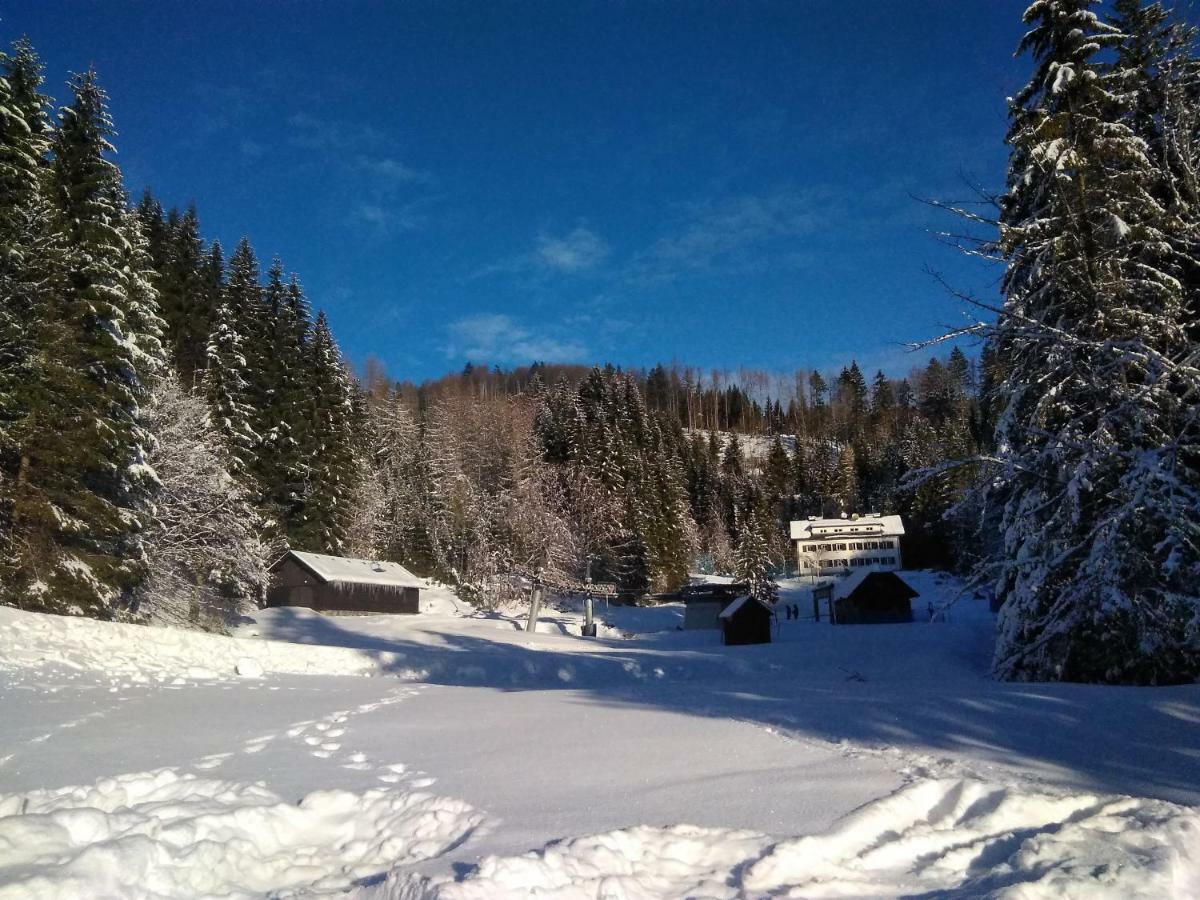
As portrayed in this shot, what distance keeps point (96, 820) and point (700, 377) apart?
153 meters

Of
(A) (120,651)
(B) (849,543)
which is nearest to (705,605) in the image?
(B) (849,543)

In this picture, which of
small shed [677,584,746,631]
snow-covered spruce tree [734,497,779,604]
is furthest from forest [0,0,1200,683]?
snow-covered spruce tree [734,497,779,604]

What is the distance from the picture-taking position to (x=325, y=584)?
40.3 metres

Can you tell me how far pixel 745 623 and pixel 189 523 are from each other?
25727mm

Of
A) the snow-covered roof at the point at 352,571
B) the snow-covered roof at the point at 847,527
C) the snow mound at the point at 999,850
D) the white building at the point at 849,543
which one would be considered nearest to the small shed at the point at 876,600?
the snow-covered roof at the point at 352,571

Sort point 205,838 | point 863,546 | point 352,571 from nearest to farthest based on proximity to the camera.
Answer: point 205,838, point 352,571, point 863,546

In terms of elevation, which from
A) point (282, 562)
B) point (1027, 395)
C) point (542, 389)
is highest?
point (542, 389)

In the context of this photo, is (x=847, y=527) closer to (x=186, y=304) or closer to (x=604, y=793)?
(x=186, y=304)

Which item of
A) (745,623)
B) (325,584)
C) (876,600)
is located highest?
(876,600)

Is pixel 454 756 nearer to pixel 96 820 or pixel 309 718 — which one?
pixel 96 820

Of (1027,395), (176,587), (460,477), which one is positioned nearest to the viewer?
(1027,395)

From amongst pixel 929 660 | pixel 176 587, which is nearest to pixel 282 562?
pixel 176 587

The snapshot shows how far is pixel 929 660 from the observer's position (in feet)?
84.7

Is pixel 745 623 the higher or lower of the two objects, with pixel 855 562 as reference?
lower
